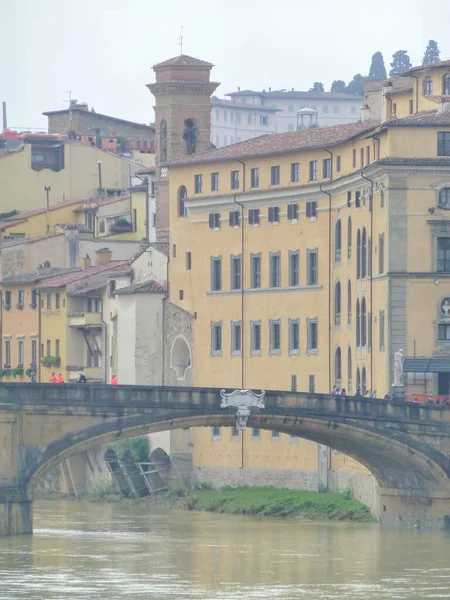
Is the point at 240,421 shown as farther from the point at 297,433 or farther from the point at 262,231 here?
the point at 262,231

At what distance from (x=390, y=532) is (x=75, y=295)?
36.5 m

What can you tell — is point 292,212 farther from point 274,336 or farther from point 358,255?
point 358,255

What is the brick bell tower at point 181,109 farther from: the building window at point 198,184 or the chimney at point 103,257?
the building window at point 198,184

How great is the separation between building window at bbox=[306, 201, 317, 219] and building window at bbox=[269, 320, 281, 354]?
523cm

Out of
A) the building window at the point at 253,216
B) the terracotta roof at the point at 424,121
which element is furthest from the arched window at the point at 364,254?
the building window at the point at 253,216

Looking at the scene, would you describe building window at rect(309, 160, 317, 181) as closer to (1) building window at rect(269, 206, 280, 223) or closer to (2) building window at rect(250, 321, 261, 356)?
(1) building window at rect(269, 206, 280, 223)

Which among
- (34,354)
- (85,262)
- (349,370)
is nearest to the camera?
(349,370)

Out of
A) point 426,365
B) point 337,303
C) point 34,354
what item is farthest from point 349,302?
point 34,354

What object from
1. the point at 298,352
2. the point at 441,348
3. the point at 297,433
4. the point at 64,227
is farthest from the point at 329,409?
the point at 64,227

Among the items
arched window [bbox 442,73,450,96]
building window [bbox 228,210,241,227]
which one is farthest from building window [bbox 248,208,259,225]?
arched window [bbox 442,73,450,96]

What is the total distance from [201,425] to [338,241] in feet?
70.7

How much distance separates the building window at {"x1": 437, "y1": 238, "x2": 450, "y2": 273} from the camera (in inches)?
4491

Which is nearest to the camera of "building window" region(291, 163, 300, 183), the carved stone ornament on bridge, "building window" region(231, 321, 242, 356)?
the carved stone ornament on bridge

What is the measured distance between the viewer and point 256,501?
405 feet
